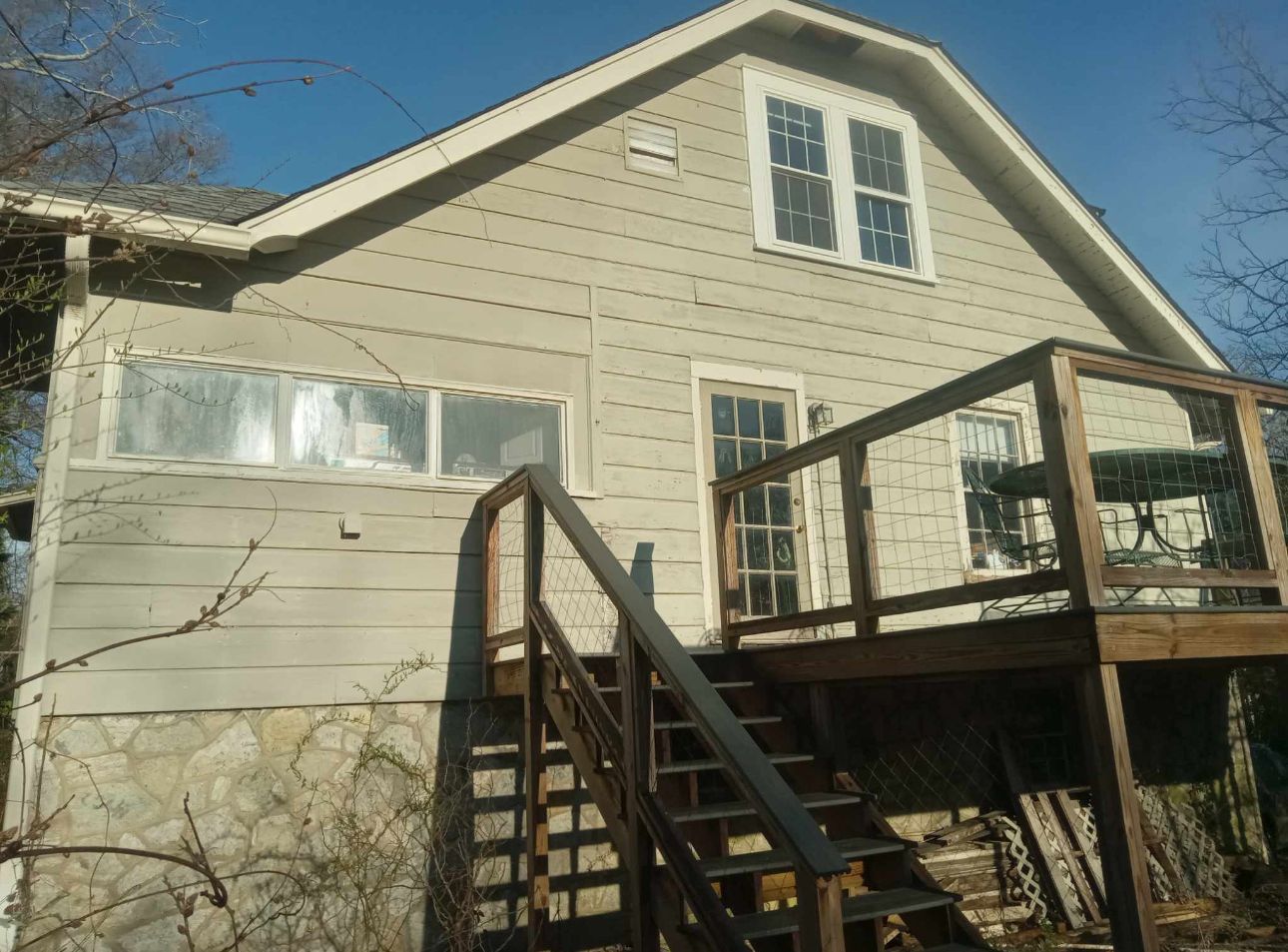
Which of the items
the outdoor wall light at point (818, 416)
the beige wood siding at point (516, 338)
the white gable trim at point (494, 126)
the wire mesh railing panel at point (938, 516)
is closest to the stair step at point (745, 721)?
the beige wood siding at point (516, 338)

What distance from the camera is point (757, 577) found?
21.2 feet

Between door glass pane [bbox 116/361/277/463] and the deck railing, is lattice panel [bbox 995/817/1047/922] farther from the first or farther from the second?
door glass pane [bbox 116/361/277/463]

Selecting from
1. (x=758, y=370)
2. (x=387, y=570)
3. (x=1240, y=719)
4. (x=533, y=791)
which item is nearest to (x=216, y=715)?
(x=387, y=570)

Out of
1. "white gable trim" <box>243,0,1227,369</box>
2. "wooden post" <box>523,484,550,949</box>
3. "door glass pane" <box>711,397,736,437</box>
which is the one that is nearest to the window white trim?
"door glass pane" <box>711,397,736,437</box>

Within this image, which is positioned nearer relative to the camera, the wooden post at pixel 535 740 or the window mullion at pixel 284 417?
the wooden post at pixel 535 740

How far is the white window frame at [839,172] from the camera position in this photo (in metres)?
7.23

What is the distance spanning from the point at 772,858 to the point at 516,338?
3.56 meters

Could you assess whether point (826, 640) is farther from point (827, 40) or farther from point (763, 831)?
point (827, 40)

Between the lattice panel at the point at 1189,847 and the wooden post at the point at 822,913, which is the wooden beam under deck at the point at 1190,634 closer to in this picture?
the wooden post at the point at 822,913

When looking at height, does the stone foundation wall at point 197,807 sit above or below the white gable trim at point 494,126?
below

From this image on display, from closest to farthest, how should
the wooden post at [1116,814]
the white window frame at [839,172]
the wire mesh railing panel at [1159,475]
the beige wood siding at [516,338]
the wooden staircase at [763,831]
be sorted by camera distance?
the wooden post at [1116,814], the wooden staircase at [763,831], the beige wood siding at [516,338], the wire mesh railing panel at [1159,475], the white window frame at [839,172]

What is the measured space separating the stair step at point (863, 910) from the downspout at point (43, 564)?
3.08 meters

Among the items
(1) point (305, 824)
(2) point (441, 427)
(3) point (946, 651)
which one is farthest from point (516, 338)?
(3) point (946, 651)

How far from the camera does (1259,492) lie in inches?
176
